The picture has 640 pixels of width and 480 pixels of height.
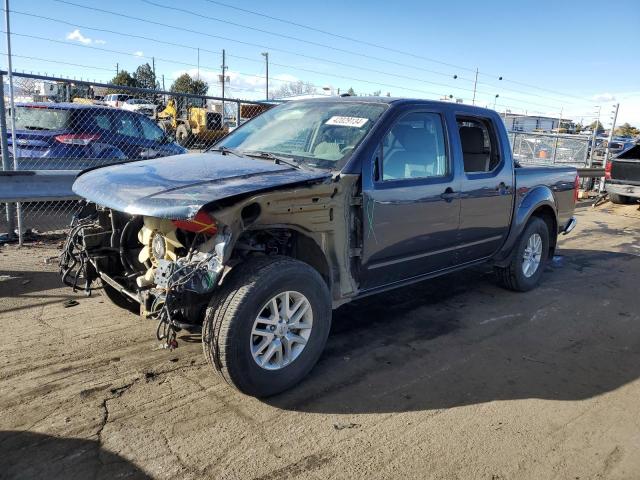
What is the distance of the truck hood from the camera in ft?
9.86

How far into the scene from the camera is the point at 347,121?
4176mm

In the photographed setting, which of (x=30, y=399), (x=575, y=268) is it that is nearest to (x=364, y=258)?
(x=30, y=399)

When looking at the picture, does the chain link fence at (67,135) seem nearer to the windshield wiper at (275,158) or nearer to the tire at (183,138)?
the tire at (183,138)

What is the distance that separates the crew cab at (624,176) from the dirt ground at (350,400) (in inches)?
328

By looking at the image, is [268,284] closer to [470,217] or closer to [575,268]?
[470,217]

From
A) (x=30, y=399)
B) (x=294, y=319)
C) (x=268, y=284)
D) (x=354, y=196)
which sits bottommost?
(x=30, y=399)

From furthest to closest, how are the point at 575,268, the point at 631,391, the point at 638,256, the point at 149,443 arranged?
the point at 638,256 < the point at 575,268 < the point at 631,391 < the point at 149,443

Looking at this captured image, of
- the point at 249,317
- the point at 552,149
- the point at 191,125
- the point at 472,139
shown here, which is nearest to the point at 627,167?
the point at 552,149

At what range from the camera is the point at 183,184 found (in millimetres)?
3264

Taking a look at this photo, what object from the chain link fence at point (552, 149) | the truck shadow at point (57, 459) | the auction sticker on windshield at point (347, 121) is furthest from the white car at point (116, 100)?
the truck shadow at point (57, 459)

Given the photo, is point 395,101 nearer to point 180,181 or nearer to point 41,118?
point 180,181

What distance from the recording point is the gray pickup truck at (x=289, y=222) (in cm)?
310

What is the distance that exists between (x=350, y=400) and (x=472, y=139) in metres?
3.04

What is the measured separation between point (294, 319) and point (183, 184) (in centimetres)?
114
